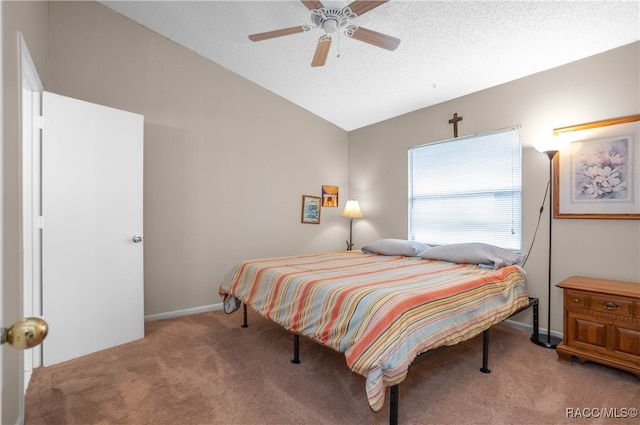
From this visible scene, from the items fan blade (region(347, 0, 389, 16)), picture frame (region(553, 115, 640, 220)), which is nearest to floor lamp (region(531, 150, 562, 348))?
picture frame (region(553, 115, 640, 220))

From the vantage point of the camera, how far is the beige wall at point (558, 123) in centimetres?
267

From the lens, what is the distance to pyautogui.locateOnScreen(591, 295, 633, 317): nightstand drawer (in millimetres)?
2223

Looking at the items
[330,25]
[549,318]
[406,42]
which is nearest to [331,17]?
[330,25]

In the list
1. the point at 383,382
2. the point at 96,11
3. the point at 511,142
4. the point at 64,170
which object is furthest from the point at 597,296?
the point at 96,11

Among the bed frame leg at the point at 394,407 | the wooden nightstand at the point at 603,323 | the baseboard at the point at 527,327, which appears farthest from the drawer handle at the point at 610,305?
the bed frame leg at the point at 394,407

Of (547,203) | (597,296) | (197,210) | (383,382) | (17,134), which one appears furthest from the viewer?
(197,210)

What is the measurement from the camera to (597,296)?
2.35 metres

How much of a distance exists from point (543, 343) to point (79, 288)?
396cm

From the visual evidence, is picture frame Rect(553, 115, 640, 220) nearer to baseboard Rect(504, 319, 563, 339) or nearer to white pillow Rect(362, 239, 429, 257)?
baseboard Rect(504, 319, 563, 339)

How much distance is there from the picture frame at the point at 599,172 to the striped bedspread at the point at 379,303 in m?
0.82

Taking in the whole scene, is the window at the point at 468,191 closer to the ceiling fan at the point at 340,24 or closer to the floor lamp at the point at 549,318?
the floor lamp at the point at 549,318

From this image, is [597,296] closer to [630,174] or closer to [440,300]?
[630,174]

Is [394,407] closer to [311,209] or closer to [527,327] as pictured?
[527,327]

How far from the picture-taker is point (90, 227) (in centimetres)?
267
